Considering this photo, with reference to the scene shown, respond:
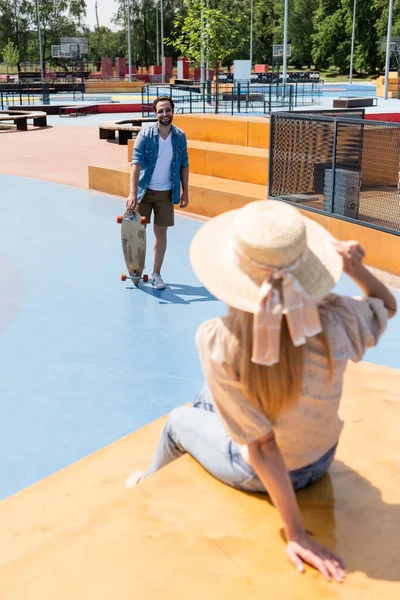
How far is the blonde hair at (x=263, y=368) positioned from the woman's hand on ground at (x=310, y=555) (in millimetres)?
512

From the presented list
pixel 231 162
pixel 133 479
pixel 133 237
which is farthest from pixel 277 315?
pixel 231 162

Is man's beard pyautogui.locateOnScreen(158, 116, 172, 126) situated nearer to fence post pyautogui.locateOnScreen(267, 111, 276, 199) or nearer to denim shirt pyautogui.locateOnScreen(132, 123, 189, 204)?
denim shirt pyautogui.locateOnScreen(132, 123, 189, 204)

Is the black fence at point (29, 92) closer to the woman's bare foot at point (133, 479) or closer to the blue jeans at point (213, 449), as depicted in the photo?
the woman's bare foot at point (133, 479)

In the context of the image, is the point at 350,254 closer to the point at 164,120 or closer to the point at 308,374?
the point at 308,374

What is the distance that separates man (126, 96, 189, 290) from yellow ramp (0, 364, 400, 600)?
13.2 feet

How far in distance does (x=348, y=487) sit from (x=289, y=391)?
34.1 inches

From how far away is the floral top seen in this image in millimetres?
2070

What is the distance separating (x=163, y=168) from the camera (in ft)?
22.0

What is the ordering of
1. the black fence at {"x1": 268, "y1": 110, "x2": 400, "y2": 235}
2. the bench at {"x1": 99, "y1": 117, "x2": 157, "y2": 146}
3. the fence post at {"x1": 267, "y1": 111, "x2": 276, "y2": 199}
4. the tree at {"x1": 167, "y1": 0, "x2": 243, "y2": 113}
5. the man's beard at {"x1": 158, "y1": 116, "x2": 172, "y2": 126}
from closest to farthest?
the man's beard at {"x1": 158, "y1": 116, "x2": 172, "y2": 126}
the black fence at {"x1": 268, "y1": 110, "x2": 400, "y2": 235}
the fence post at {"x1": 267, "y1": 111, "x2": 276, "y2": 199}
the bench at {"x1": 99, "y1": 117, "x2": 157, "y2": 146}
the tree at {"x1": 167, "y1": 0, "x2": 243, "y2": 113}

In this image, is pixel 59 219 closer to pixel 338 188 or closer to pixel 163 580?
pixel 338 188

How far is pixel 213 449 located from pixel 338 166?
630 cm

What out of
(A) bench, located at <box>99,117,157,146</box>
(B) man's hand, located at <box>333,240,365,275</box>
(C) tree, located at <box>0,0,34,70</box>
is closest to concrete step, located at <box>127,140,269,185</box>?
(A) bench, located at <box>99,117,157,146</box>

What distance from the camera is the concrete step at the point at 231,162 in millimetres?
11188

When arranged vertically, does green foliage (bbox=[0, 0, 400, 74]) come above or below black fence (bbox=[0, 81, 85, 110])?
above
